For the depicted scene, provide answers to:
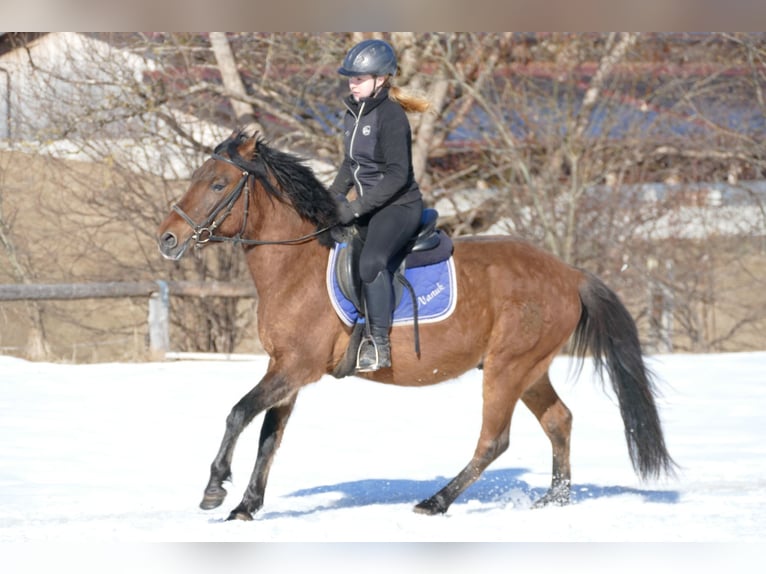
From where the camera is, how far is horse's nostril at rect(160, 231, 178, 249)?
573 centimetres

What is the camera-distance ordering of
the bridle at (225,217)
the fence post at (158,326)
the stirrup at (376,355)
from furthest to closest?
the fence post at (158,326)
the stirrup at (376,355)
the bridle at (225,217)

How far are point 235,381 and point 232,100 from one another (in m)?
5.95

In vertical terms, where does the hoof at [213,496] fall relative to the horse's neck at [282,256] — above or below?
below

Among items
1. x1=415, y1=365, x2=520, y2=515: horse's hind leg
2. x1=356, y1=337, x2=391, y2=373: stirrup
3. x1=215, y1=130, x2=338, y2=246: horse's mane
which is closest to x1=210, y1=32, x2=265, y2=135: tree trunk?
x1=215, y1=130, x2=338, y2=246: horse's mane

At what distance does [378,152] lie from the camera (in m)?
5.99

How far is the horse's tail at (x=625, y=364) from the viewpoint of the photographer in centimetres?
666

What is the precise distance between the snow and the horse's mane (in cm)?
172

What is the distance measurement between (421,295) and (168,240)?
1.47 meters

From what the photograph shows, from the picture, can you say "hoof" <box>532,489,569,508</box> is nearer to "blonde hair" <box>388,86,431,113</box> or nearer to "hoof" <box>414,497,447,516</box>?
"hoof" <box>414,497,447,516</box>

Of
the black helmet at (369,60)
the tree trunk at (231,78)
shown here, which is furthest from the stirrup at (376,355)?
the tree trunk at (231,78)

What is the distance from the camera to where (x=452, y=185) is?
671 inches

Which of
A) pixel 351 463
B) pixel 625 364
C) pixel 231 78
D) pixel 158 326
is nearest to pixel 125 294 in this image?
pixel 158 326

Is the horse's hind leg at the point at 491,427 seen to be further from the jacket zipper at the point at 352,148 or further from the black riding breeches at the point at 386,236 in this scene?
the jacket zipper at the point at 352,148

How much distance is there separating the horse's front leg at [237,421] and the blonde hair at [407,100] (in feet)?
5.60
